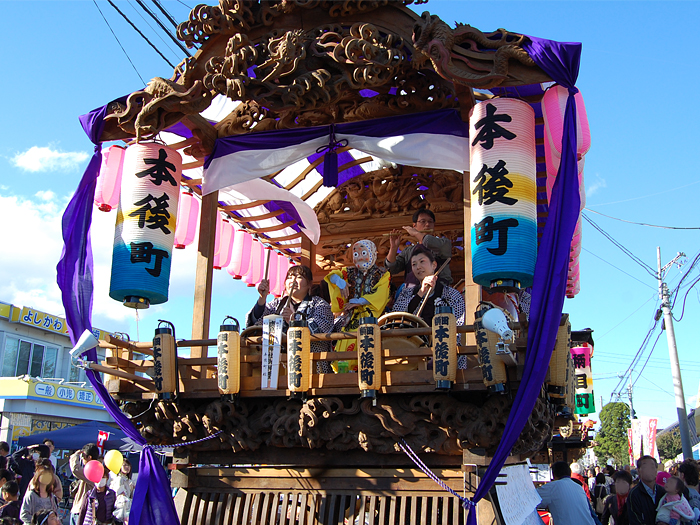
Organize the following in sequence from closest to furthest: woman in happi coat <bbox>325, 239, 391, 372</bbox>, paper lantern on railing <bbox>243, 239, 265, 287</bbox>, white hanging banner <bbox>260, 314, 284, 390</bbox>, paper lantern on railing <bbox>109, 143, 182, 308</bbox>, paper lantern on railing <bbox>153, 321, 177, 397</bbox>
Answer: white hanging banner <bbox>260, 314, 284, 390</bbox>, paper lantern on railing <bbox>153, 321, 177, 397</bbox>, paper lantern on railing <bbox>109, 143, 182, 308</bbox>, woman in happi coat <bbox>325, 239, 391, 372</bbox>, paper lantern on railing <bbox>243, 239, 265, 287</bbox>

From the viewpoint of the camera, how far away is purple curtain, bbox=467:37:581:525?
485 centimetres

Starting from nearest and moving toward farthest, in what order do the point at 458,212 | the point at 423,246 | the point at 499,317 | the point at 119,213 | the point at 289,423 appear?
the point at 499,317
the point at 289,423
the point at 119,213
the point at 423,246
the point at 458,212

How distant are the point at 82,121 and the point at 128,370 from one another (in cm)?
311

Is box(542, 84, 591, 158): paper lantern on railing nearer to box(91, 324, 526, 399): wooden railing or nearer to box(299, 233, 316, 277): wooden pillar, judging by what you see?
box(91, 324, 526, 399): wooden railing

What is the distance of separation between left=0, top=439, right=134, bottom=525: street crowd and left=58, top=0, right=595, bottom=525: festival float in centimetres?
135

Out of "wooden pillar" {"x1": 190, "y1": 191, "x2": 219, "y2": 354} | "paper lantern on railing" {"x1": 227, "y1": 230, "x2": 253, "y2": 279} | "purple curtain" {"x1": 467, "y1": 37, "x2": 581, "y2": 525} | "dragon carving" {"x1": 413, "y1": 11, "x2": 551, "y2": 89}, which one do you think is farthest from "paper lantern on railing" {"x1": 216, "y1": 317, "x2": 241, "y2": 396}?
"paper lantern on railing" {"x1": 227, "y1": 230, "x2": 253, "y2": 279}

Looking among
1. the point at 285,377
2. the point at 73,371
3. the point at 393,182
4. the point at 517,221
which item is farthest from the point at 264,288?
the point at 73,371

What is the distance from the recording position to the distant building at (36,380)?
57.0 ft

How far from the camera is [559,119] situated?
5.80m

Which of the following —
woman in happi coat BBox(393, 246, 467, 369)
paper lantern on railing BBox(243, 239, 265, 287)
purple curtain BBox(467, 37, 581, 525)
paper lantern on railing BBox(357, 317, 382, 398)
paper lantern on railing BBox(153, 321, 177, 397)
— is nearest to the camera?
purple curtain BBox(467, 37, 581, 525)

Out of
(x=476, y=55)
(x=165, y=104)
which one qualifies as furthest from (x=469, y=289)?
(x=165, y=104)

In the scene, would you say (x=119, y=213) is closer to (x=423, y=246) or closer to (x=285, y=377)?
(x=285, y=377)

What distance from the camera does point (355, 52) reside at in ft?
20.4

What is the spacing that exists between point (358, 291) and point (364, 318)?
1.97 meters
